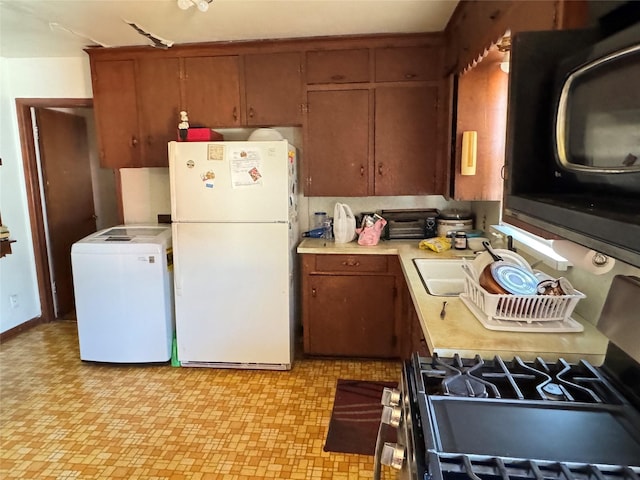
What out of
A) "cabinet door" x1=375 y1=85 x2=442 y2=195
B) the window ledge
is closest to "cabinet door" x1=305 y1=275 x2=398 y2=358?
"cabinet door" x1=375 y1=85 x2=442 y2=195

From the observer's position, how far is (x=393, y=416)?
104cm

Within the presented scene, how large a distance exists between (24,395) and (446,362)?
9.24 feet

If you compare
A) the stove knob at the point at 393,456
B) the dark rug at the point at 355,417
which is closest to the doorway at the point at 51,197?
the dark rug at the point at 355,417

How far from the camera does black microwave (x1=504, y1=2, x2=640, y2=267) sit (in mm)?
636

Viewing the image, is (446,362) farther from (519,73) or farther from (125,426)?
(125,426)

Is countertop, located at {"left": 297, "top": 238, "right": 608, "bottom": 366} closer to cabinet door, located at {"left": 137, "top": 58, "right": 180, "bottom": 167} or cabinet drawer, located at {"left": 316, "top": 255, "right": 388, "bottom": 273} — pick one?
cabinet drawer, located at {"left": 316, "top": 255, "right": 388, "bottom": 273}

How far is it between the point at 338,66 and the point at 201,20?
95 cm

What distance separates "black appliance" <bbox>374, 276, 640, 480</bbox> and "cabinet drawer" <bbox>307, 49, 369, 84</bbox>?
231 cm

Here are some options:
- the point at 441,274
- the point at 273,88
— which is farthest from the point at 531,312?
the point at 273,88

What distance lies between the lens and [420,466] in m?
0.76

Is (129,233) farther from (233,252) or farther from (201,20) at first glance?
(201,20)

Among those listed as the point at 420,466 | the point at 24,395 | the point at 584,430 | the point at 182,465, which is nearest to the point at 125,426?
the point at 182,465

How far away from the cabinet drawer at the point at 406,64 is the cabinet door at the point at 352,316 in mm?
1410

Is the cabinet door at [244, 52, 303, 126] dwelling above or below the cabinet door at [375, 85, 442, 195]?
above
